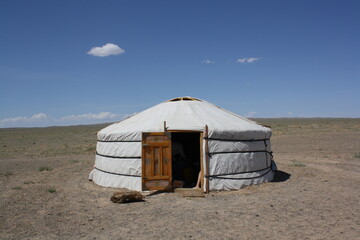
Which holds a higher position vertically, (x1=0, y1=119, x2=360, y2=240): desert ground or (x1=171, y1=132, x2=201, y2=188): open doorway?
(x1=171, y1=132, x2=201, y2=188): open doorway

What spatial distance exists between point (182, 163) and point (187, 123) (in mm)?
1584

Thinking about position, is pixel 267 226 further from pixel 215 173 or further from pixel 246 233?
pixel 215 173

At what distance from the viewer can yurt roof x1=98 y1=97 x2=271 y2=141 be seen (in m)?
7.38

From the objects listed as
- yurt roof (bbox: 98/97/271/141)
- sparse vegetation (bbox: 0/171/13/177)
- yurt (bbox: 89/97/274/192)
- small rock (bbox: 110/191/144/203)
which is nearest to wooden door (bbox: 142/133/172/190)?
yurt (bbox: 89/97/274/192)

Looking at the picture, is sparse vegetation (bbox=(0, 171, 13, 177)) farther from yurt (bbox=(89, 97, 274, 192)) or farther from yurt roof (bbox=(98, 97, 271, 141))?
yurt roof (bbox=(98, 97, 271, 141))

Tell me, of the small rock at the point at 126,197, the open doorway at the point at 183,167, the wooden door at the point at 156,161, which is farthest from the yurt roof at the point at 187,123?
the small rock at the point at 126,197

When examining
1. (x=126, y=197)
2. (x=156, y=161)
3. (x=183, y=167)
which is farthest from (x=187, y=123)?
(x=126, y=197)

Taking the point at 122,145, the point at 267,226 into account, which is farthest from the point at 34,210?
the point at 267,226

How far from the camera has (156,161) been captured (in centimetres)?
730

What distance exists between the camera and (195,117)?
25.7 ft

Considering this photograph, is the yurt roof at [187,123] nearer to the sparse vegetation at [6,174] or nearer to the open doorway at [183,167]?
the open doorway at [183,167]

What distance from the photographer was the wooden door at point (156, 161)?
7246mm

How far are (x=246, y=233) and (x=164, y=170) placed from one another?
303 cm

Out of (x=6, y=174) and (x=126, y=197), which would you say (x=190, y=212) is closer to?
(x=126, y=197)
